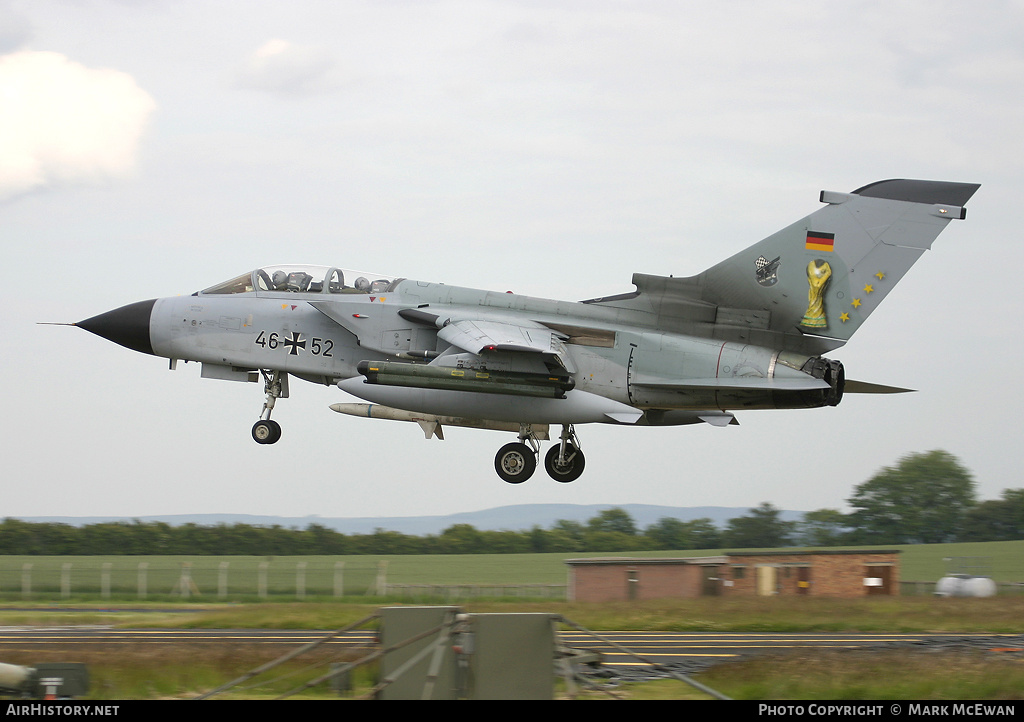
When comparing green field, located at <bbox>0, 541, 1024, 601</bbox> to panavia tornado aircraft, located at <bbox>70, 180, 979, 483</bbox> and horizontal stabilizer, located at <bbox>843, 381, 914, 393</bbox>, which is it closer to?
panavia tornado aircraft, located at <bbox>70, 180, 979, 483</bbox>

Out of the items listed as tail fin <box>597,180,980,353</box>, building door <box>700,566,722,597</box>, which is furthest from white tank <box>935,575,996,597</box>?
tail fin <box>597,180,980,353</box>

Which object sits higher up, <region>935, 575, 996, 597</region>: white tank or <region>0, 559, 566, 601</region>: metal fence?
<region>0, 559, 566, 601</region>: metal fence

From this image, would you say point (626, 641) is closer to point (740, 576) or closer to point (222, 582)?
point (740, 576)


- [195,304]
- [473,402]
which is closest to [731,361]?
[473,402]

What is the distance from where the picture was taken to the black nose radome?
771 inches

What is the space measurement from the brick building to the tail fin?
6.17 metres

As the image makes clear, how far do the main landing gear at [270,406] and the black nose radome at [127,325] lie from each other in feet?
7.55

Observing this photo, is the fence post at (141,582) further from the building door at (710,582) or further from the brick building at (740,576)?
the building door at (710,582)

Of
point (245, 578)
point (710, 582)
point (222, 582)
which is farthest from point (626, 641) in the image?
point (222, 582)

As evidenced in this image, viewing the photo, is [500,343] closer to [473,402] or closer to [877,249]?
[473,402]

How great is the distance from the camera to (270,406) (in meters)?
19.6

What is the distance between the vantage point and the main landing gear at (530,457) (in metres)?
18.8

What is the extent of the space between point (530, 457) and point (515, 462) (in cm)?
28
